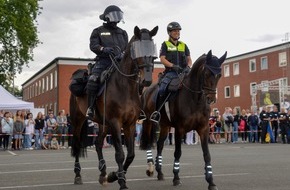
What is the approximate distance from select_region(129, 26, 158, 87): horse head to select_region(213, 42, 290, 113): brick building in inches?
2042

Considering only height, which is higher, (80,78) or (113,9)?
(113,9)

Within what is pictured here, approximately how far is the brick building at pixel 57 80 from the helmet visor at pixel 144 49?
48.6 m

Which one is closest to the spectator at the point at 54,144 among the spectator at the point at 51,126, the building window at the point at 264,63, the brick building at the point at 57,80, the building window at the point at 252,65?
the spectator at the point at 51,126

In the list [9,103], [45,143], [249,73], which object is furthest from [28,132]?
[249,73]

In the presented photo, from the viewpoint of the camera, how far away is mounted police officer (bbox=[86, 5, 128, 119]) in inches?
356

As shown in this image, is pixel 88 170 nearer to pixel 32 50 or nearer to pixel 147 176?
pixel 147 176

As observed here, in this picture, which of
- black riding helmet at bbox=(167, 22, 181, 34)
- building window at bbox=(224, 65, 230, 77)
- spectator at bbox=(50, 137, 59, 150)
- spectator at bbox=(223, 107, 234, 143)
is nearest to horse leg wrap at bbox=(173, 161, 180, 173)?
black riding helmet at bbox=(167, 22, 181, 34)

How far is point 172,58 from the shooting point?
10.4 meters

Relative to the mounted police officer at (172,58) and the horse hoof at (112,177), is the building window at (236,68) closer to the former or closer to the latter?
the mounted police officer at (172,58)

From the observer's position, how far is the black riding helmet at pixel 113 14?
9.30m

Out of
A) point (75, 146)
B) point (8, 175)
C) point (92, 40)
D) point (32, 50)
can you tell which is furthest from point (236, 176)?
point (32, 50)

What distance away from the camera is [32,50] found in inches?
1874

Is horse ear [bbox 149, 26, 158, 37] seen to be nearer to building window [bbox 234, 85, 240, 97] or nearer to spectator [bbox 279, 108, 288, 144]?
spectator [bbox 279, 108, 288, 144]

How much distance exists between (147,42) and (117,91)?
1.12 metres
